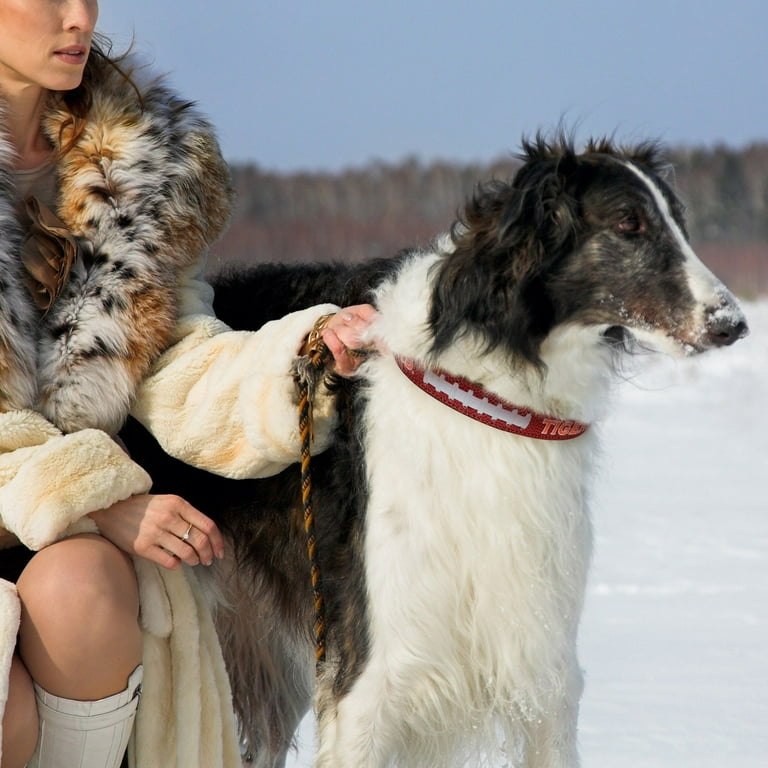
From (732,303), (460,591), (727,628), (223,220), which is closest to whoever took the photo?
(732,303)

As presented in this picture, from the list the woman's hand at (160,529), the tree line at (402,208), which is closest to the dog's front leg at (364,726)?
the woman's hand at (160,529)

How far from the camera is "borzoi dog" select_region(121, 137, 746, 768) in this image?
2.29 m

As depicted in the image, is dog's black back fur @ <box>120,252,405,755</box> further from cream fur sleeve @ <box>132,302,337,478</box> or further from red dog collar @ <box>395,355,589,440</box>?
red dog collar @ <box>395,355,589,440</box>

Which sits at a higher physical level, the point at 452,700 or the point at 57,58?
the point at 57,58

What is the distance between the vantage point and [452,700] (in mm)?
2430

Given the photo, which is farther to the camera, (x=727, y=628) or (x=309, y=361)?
(x=727, y=628)

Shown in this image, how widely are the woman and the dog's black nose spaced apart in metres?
0.69

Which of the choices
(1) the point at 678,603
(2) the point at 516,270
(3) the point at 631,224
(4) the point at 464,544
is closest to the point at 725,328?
(3) the point at 631,224

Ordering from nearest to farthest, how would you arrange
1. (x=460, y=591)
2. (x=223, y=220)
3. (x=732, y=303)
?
(x=732, y=303) → (x=460, y=591) → (x=223, y=220)

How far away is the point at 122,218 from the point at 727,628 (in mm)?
2846

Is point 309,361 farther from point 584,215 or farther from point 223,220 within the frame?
point 584,215

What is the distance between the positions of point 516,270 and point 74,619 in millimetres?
1064

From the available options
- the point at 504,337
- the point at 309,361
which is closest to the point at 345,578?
the point at 309,361

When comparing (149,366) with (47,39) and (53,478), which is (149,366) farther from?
(47,39)
